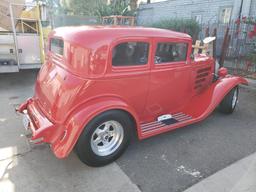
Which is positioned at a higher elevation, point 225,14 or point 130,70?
point 225,14

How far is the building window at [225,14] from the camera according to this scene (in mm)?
11419

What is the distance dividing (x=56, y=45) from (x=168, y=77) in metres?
1.80

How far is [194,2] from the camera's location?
42.2 ft

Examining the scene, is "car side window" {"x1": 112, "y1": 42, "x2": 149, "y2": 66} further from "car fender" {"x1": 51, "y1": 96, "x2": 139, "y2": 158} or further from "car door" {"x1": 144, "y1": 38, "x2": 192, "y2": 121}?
"car fender" {"x1": 51, "y1": 96, "x2": 139, "y2": 158}

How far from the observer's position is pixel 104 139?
284cm

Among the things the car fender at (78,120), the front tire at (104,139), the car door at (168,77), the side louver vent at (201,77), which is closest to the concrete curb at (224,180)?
the front tire at (104,139)

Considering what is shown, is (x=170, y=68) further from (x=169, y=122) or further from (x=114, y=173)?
(x=114, y=173)

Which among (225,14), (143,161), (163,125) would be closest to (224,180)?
(143,161)

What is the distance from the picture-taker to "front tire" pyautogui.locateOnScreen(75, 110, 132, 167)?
101 inches

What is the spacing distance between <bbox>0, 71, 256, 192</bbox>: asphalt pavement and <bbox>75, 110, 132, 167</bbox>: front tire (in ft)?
0.50

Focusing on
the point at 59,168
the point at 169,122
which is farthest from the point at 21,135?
the point at 169,122

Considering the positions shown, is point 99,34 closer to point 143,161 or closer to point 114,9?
point 143,161

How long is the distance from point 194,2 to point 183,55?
11010mm

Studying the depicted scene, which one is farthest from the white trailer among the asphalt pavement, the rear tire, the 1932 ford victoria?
the rear tire
